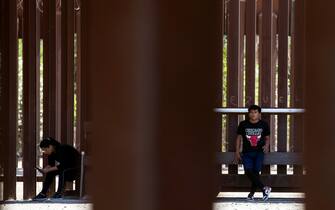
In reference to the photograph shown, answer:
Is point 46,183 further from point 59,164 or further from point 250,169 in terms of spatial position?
point 250,169

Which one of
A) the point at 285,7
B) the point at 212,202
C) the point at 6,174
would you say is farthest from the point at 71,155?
the point at 212,202

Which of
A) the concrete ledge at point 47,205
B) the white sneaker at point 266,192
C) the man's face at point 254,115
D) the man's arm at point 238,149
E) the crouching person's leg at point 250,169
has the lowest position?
the concrete ledge at point 47,205

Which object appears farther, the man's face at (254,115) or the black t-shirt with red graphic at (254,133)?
the black t-shirt with red graphic at (254,133)

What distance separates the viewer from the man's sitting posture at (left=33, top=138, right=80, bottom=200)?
11062 mm

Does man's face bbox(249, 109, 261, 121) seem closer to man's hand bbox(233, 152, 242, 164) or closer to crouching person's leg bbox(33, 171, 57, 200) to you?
man's hand bbox(233, 152, 242, 164)

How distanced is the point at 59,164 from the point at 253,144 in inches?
108

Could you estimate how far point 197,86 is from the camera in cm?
94

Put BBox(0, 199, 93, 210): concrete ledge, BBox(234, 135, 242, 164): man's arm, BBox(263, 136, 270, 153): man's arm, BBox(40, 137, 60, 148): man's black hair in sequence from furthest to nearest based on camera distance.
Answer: BBox(234, 135, 242, 164): man's arm < BBox(263, 136, 270, 153): man's arm < BBox(40, 137, 60, 148): man's black hair < BBox(0, 199, 93, 210): concrete ledge

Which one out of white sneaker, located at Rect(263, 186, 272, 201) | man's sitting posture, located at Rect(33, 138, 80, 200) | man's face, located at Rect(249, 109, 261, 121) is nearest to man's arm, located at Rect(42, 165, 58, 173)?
man's sitting posture, located at Rect(33, 138, 80, 200)

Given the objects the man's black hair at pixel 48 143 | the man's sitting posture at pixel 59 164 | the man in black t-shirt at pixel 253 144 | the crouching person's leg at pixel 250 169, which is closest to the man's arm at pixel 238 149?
the man in black t-shirt at pixel 253 144

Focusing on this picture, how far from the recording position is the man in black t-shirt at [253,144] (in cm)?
1109

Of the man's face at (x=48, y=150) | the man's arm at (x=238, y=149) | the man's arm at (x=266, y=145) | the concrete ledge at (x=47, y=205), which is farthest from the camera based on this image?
the man's arm at (x=238, y=149)

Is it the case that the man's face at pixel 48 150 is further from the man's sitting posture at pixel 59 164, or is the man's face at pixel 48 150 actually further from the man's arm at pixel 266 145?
Answer: the man's arm at pixel 266 145

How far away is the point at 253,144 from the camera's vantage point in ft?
37.0
